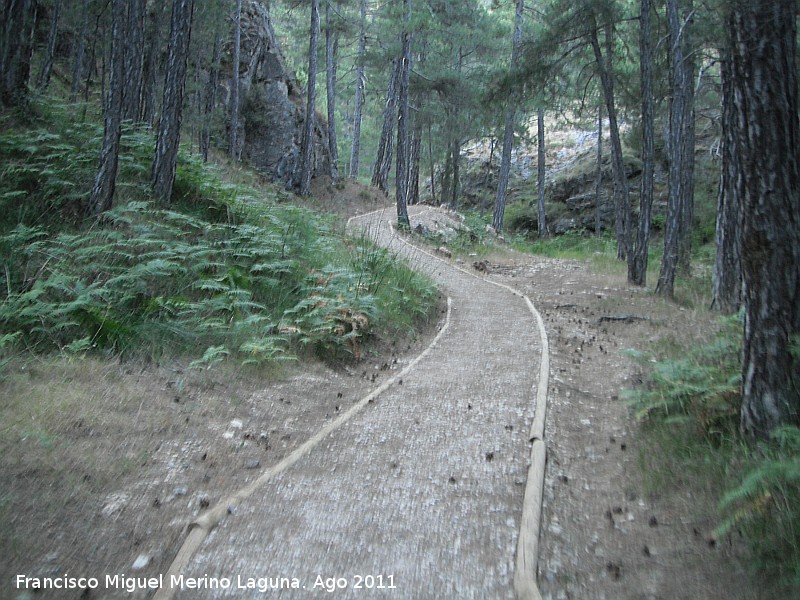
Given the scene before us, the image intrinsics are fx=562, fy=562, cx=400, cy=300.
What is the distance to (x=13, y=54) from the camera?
1177 cm

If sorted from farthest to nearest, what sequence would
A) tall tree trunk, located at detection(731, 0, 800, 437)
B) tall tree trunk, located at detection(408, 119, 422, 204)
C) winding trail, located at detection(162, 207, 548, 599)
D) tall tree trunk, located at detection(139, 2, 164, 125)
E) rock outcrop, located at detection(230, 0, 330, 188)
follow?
tall tree trunk, located at detection(408, 119, 422, 204)
rock outcrop, located at detection(230, 0, 330, 188)
tall tree trunk, located at detection(139, 2, 164, 125)
tall tree trunk, located at detection(731, 0, 800, 437)
winding trail, located at detection(162, 207, 548, 599)

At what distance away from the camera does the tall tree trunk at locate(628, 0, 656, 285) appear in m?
11.5

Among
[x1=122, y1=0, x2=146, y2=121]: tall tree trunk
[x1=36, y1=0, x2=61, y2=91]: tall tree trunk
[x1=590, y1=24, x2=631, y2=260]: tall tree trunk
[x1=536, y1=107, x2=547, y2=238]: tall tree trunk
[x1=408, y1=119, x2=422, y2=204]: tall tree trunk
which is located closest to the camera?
[x1=122, y1=0, x2=146, y2=121]: tall tree trunk

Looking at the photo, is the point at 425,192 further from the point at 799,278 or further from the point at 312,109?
the point at 799,278

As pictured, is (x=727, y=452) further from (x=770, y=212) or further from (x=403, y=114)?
(x=403, y=114)

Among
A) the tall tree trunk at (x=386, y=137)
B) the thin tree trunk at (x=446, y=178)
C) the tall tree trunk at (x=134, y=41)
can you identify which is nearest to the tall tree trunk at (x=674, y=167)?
the tall tree trunk at (x=134, y=41)

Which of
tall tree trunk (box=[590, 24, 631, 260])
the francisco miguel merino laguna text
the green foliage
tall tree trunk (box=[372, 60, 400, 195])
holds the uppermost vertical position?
tall tree trunk (box=[372, 60, 400, 195])

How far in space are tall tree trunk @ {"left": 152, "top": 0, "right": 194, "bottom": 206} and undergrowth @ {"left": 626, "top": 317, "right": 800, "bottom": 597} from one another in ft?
28.1

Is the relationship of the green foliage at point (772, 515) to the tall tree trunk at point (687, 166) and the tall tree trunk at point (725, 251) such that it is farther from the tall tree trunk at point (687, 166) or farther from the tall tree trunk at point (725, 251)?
the tall tree trunk at point (687, 166)

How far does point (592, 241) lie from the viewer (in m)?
26.5

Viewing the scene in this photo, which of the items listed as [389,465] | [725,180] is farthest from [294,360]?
[725,180]

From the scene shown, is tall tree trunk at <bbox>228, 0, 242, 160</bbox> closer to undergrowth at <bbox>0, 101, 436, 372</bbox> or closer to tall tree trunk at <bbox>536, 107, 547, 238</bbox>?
undergrowth at <bbox>0, 101, 436, 372</bbox>

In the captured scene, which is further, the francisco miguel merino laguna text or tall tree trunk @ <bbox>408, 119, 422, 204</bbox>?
tall tree trunk @ <bbox>408, 119, 422, 204</bbox>

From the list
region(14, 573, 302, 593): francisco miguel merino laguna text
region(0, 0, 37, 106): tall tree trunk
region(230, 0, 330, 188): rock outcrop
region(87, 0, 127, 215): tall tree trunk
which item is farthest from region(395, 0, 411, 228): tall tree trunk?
region(14, 573, 302, 593): francisco miguel merino laguna text
